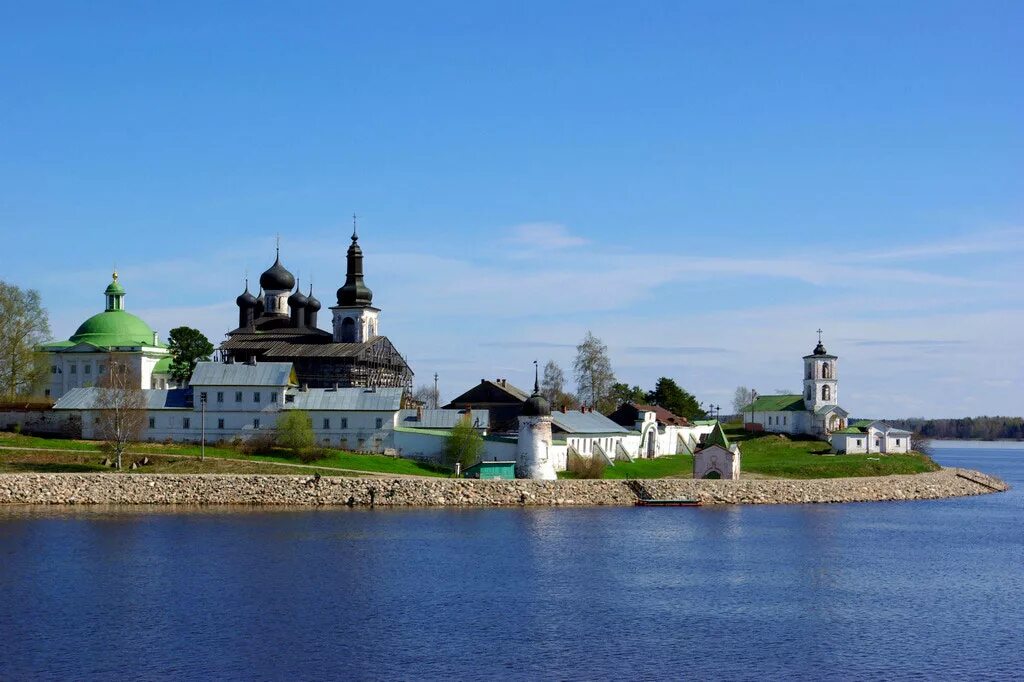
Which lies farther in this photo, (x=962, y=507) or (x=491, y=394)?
(x=491, y=394)

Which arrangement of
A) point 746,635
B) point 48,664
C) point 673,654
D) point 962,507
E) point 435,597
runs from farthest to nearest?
point 962,507 < point 435,597 < point 746,635 < point 673,654 < point 48,664

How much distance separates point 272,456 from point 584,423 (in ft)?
68.6

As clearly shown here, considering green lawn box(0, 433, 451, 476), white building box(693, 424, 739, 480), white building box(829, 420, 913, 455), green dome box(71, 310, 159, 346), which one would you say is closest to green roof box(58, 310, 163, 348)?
green dome box(71, 310, 159, 346)

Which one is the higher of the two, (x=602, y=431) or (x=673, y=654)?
(x=602, y=431)

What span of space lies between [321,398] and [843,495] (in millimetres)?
30711

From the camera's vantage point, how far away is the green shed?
67625 mm

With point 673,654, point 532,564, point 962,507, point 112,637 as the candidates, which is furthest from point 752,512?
point 112,637

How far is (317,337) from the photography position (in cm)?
9494

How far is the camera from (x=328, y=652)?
31.9 meters

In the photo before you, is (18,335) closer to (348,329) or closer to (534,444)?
(348,329)

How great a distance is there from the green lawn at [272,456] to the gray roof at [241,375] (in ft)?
15.0

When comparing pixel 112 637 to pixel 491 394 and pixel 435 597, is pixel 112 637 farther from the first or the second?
pixel 491 394

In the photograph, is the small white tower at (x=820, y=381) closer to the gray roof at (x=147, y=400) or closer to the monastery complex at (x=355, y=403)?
the monastery complex at (x=355, y=403)

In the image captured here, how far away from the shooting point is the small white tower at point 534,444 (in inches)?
2680
